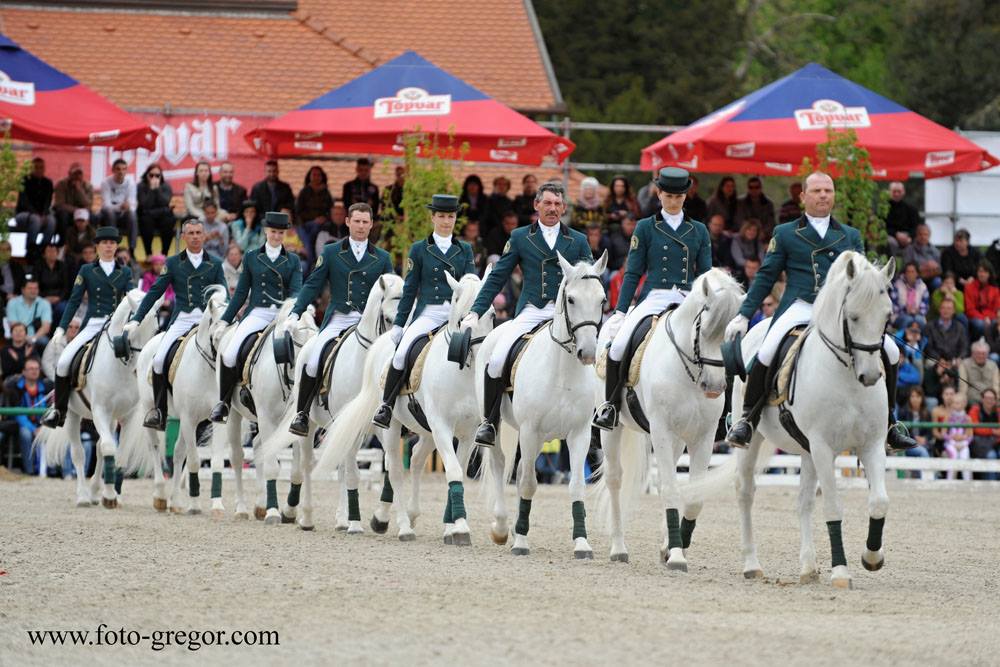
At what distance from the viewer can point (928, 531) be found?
16609mm

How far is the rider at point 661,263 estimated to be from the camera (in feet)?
42.2

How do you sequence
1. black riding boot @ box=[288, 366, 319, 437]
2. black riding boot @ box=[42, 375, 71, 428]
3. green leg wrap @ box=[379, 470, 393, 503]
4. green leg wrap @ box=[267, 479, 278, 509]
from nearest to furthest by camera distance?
1. green leg wrap @ box=[379, 470, 393, 503]
2. black riding boot @ box=[288, 366, 319, 437]
3. green leg wrap @ box=[267, 479, 278, 509]
4. black riding boot @ box=[42, 375, 71, 428]

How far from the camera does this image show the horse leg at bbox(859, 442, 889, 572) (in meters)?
11.0

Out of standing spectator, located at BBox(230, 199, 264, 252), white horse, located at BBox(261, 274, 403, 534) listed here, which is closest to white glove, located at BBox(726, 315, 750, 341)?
white horse, located at BBox(261, 274, 403, 534)

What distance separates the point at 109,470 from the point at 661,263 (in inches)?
314

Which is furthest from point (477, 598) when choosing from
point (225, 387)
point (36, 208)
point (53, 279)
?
point (36, 208)

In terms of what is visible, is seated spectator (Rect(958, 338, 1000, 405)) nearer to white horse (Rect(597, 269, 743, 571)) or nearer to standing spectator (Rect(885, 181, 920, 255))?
standing spectator (Rect(885, 181, 920, 255))

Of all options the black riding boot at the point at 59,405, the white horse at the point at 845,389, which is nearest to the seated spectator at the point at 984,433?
the black riding boot at the point at 59,405

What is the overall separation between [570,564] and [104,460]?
8.05m

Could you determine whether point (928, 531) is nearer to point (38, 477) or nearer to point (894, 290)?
point (894, 290)

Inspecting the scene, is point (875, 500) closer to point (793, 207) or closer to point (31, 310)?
point (793, 207)

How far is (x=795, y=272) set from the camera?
12.0 metres

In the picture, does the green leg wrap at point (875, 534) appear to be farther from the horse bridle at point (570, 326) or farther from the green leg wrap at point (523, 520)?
the green leg wrap at point (523, 520)

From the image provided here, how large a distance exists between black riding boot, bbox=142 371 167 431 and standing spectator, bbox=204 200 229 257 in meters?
6.24
